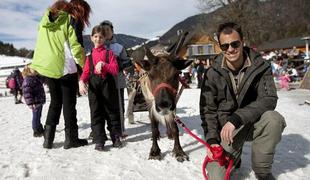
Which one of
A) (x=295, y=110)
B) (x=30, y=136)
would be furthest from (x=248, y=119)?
(x=295, y=110)

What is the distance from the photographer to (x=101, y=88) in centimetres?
539

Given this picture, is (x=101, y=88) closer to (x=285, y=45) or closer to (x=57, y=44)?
(x=57, y=44)

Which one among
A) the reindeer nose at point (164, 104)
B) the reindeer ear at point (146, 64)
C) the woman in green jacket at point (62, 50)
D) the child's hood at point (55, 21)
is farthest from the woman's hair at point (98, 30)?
the reindeer nose at point (164, 104)

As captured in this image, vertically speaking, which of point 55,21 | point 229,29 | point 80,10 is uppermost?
point 80,10

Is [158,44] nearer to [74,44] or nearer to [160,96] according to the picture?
[74,44]

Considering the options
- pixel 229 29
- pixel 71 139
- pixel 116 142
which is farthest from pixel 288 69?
pixel 229 29

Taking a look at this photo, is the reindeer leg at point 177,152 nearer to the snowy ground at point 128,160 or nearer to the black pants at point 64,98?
the snowy ground at point 128,160

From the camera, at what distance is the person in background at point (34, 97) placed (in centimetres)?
676

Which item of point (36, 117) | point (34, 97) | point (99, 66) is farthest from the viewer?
point (34, 97)

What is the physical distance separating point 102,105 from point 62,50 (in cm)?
107

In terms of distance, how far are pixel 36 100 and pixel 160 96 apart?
357 cm

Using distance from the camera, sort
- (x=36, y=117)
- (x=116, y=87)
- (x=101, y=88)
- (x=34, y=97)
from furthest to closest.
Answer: (x=34, y=97) → (x=36, y=117) → (x=116, y=87) → (x=101, y=88)

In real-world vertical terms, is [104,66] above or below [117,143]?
above

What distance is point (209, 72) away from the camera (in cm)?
401
